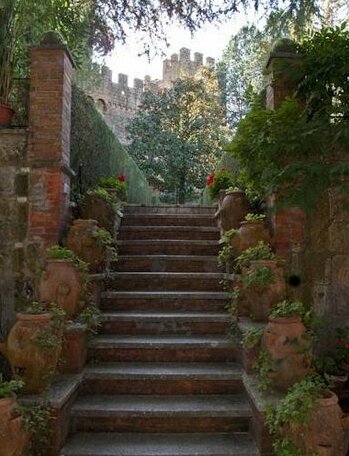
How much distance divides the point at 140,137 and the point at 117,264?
11052 millimetres

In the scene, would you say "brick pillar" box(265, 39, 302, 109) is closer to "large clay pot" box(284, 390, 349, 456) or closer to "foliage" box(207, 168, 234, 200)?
"foliage" box(207, 168, 234, 200)

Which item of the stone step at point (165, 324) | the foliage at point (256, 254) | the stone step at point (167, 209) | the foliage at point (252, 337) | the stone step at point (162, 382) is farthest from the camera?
the stone step at point (167, 209)

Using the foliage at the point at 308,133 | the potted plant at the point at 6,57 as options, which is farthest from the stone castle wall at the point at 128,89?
the foliage at the point at 308,133

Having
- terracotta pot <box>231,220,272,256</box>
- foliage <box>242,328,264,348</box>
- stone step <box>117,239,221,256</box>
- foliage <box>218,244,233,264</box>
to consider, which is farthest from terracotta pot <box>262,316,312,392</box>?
stone step <box>117,239,221,256</box>

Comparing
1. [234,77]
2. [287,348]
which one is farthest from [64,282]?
[234,77]

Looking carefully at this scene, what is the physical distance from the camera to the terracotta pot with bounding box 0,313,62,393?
9.80ft

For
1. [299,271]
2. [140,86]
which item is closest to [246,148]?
[299,271]

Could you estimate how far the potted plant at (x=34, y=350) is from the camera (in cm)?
299

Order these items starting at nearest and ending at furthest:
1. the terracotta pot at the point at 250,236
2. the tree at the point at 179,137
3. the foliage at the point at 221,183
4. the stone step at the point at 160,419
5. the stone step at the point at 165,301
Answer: the stone step at the point at 160,419 < the terracotta pot at the point at 250,236 < the stone step at the point at 165,301 < the foliage at the point at 221,183 < the tree at the point at 179,137

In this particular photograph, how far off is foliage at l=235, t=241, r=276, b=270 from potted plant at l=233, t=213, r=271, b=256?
0.21m

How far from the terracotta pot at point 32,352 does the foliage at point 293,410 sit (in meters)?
1.51

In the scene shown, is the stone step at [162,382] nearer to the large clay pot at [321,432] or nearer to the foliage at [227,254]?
the large clay pot at [321,432]

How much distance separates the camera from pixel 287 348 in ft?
9.98

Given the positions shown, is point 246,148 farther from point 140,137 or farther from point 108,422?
point 140,137
